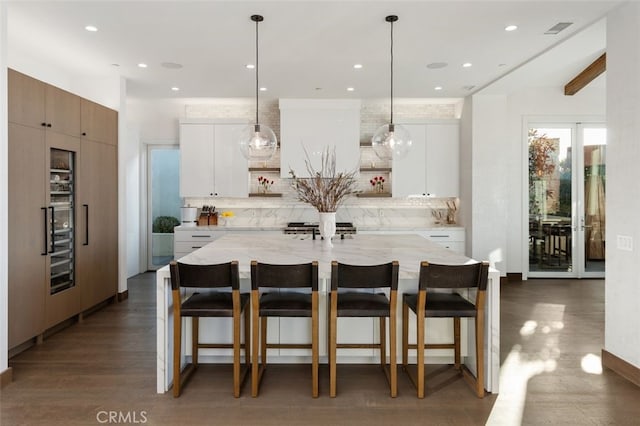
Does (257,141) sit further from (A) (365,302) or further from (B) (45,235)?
(B) (45,235)

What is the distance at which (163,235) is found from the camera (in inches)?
299

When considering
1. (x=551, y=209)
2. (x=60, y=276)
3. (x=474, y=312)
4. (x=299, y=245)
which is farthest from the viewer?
(x=551, y=209)

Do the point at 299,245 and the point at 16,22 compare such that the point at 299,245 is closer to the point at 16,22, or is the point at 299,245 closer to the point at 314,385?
the point at 314,385

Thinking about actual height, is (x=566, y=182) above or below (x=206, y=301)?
above

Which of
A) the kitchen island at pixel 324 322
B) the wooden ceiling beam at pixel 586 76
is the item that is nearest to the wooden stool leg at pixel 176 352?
the kitchen island at pixel 324 322

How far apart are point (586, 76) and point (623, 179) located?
3.61 meters

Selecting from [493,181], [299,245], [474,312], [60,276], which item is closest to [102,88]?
[60,276]

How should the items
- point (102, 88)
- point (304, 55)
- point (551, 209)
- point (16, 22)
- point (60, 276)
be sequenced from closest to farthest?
point (16, 22)
point (60, 276)
point (304, 55)
point (102, 88)
point (551, 209)

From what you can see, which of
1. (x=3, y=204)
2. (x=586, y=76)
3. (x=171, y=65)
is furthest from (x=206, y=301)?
(x=586, y=76)

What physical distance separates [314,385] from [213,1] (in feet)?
9.52

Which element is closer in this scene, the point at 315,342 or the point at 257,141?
the point at 315,342

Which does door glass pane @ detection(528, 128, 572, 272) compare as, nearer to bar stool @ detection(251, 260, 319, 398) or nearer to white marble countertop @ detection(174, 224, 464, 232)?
white marble countertop @ detection(174, 224, 464, 232)

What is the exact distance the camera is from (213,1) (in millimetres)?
3424
